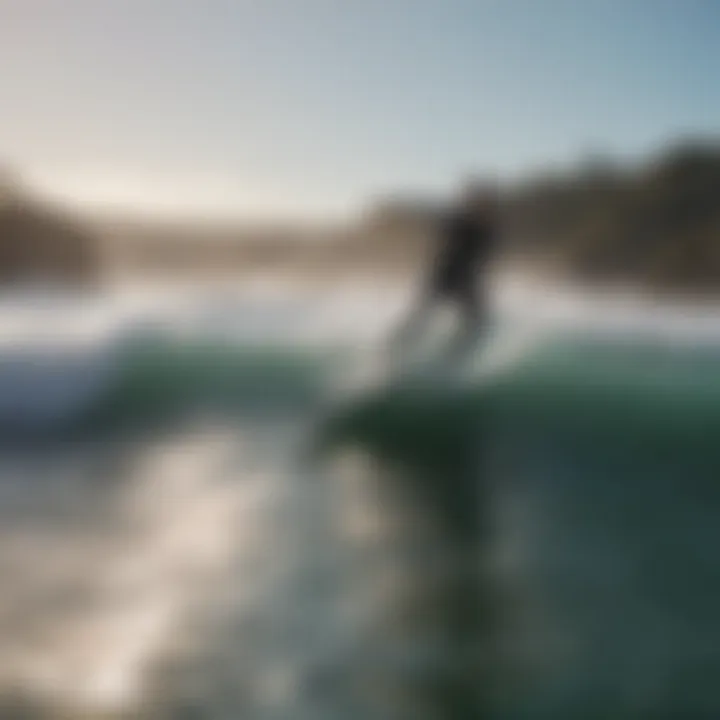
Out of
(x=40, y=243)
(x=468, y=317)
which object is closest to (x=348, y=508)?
(x=468, y=317)

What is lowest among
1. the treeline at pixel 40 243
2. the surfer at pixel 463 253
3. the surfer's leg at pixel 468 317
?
the surfer's leg at pixel 468 317

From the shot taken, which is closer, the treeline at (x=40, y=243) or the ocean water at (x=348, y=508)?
the ocean water at (x=348, y=508)

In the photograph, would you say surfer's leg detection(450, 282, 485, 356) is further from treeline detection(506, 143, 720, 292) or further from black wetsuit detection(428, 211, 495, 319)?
treeline detection(506, 143, 720, 292)

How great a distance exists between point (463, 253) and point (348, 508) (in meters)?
0.56

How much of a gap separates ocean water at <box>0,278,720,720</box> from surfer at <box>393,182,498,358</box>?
2.8 inches

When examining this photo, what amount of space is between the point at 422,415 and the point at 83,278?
2.57ft

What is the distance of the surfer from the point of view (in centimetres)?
176

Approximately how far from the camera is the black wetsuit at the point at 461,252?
1756mm

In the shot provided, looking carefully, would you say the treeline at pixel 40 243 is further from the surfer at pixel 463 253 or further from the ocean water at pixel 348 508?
the surfer at pixel 463 253

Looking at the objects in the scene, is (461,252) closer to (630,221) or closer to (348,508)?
(630,221)

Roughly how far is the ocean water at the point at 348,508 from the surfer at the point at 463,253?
0.07 meters

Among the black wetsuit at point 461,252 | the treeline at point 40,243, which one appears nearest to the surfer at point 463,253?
the black wetsuit at point 461,252

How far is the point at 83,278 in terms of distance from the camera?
177 centimetres

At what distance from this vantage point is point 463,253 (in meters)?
1.78
